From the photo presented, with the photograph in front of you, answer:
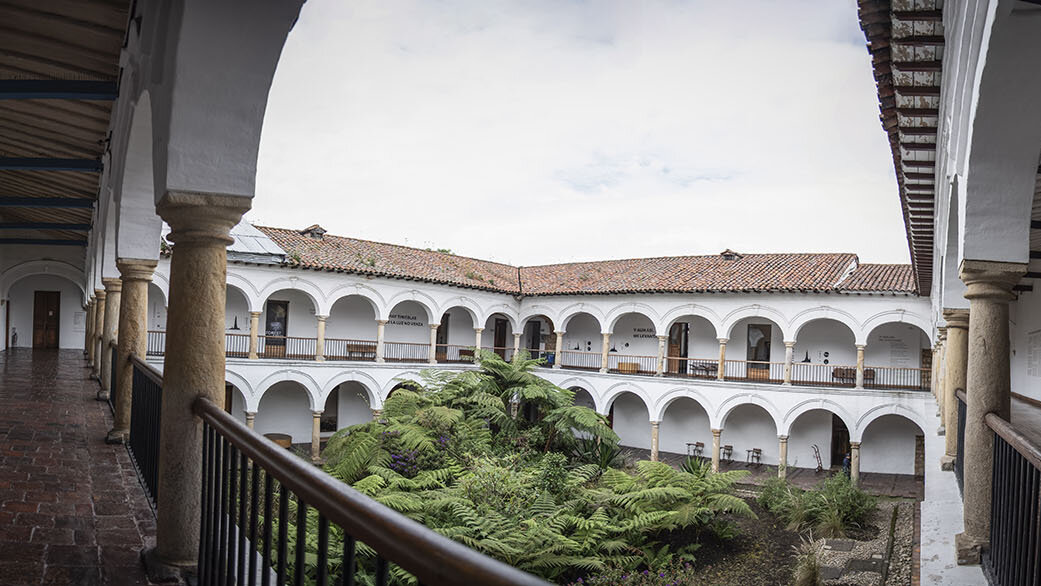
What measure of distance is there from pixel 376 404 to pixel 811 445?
48.8 ft

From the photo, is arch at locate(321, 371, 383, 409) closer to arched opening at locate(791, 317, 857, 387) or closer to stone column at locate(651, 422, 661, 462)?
stone column at locate(651, 422, 661, 462)

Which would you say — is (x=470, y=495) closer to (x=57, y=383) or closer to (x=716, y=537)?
(x=716, y=537)

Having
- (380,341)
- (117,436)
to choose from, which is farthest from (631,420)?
(117,436)

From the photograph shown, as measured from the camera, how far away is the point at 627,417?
27250 millimetres

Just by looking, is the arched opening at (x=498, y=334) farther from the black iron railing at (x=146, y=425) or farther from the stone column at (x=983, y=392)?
the stone column at (x=983, y=392)

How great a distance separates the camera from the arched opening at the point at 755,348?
24.4 meters

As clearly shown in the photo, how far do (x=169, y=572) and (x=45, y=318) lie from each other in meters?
26.8

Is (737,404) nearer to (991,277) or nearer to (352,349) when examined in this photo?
(352,349)

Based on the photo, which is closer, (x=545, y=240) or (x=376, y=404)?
(x=376, y=404)

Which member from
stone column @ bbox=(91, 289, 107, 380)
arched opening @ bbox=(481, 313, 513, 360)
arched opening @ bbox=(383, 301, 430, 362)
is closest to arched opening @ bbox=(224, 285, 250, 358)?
arched opening @ bbox=(383, 301, 430, 362)

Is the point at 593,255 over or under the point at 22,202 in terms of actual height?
over

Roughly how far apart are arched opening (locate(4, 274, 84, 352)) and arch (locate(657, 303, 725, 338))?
20473mm

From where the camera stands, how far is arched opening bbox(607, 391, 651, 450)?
26.8 metres

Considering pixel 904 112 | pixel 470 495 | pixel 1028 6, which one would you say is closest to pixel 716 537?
pixel 470 495
